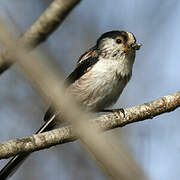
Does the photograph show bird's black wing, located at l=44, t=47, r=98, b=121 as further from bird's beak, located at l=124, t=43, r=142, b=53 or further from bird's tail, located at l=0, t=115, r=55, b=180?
bird's tail, located at l=0, t=115, r=55, b=180

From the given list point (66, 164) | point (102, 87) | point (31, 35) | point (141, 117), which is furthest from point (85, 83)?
point (66, 164)

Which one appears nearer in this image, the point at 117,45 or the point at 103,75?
the point at 103,75

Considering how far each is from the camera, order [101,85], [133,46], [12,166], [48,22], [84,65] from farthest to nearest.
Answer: [84,65]
[133,46]
[101,85]
[12,166]
[48,22]

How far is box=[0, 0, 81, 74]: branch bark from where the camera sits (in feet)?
7.03

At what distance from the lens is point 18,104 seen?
23.6ft

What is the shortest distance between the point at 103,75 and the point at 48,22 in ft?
6.94

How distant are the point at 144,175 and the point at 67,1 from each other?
1250 mm

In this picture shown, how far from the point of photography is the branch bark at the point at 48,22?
214 centimetres

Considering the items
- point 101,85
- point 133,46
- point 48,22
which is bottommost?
point 101,85

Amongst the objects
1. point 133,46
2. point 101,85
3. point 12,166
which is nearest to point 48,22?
point 12,166

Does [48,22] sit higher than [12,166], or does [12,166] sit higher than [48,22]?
[48,22]

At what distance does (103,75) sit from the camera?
4.33 meters

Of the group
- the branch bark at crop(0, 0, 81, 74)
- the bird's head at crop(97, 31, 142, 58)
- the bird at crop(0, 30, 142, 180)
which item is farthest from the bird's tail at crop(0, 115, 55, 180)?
the bird's head at crop(97, 31, 142, 58)

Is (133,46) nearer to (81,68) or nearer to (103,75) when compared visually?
(103,75)
